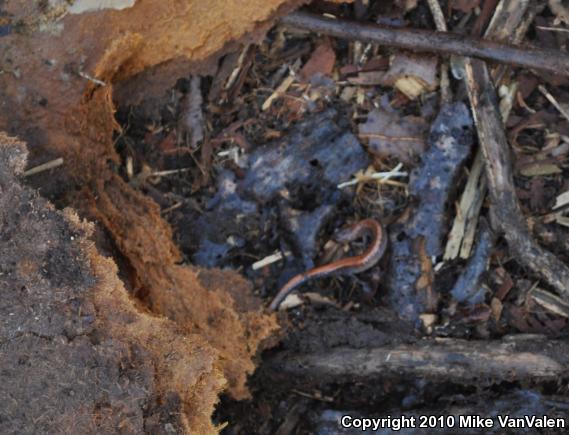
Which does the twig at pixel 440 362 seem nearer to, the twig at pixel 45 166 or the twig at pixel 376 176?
the twig at pixel 376 176

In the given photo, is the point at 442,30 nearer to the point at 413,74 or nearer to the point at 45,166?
the point at 413,74

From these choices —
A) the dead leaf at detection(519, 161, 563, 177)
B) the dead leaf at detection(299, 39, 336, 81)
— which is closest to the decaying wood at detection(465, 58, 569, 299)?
the dead leaf at detection(519, 161, 563, 177)

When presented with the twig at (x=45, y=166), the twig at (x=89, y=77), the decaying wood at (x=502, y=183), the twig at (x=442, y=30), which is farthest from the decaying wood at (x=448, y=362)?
the twig at (x=89, y=77)

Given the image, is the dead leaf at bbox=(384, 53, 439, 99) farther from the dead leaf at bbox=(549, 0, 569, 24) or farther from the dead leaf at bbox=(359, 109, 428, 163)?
the dead leaf at bbox=(549, 0, 569, 24)

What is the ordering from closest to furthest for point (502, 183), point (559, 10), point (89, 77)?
point (89, 77)
point (502, 183)
point (559, 10)

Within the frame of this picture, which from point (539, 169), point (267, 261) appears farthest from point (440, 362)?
point (539, 169)

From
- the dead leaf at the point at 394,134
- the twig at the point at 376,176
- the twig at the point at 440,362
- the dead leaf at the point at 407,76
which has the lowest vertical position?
the twig at the point at 440,362

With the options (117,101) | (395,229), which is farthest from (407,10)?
(117,101)
